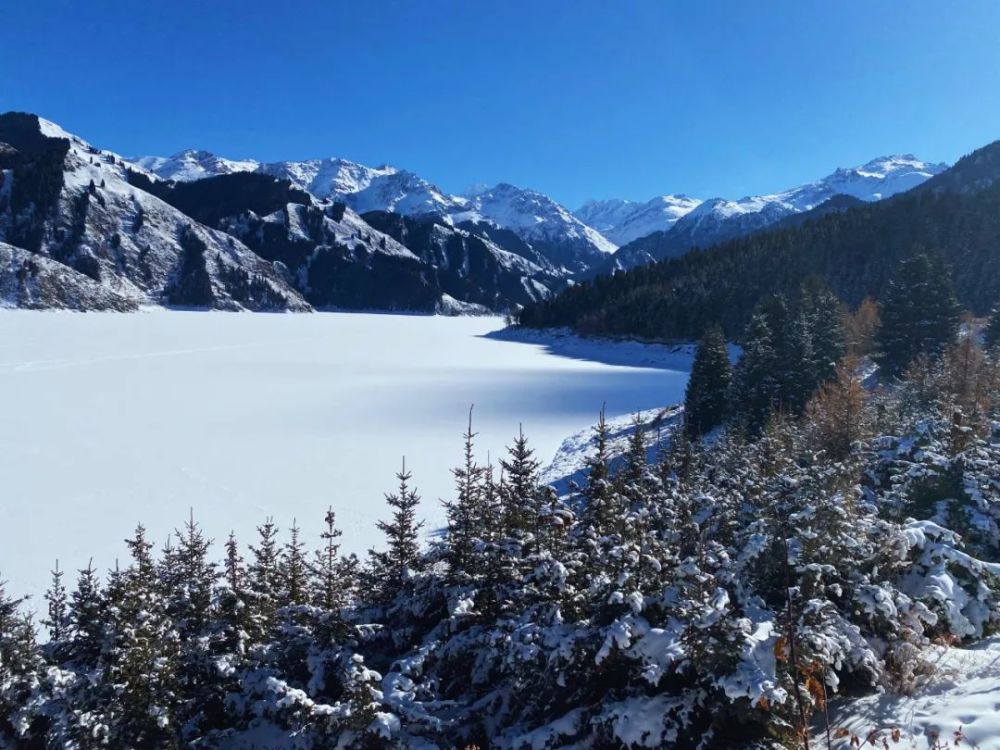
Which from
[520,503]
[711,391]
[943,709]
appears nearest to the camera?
[943,709]

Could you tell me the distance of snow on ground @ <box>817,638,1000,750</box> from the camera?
4.69m

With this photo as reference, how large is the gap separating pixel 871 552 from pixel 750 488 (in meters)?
3.03

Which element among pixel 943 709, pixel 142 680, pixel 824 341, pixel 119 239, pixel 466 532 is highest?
pixel 119 239

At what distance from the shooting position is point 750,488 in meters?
9.56

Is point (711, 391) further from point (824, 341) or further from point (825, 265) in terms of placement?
point (825, 265)

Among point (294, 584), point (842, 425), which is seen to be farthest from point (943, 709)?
point (842, 425)

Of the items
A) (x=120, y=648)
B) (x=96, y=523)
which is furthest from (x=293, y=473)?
(x=120, y=648)

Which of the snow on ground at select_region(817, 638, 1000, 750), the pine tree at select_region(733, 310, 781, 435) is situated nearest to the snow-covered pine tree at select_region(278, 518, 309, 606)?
the snow on ground at select_region(817, 638, 1000, 750)

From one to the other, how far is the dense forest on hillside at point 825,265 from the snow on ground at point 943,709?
72878 mm

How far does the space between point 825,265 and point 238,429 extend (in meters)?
87.6

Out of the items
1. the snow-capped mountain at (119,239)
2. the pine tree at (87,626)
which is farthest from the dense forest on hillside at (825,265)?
the snow-capped mountain at (119,239)

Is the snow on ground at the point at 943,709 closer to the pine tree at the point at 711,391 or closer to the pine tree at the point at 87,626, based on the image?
the pine tree at the point at 87,626

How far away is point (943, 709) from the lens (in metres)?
5.11

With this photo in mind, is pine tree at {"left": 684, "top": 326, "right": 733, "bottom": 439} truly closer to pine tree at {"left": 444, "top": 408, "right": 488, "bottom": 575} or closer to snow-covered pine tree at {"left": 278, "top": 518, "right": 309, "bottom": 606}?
pine tree at {"left": 444, "top": 408, "right": 488, "bottom": 575}
